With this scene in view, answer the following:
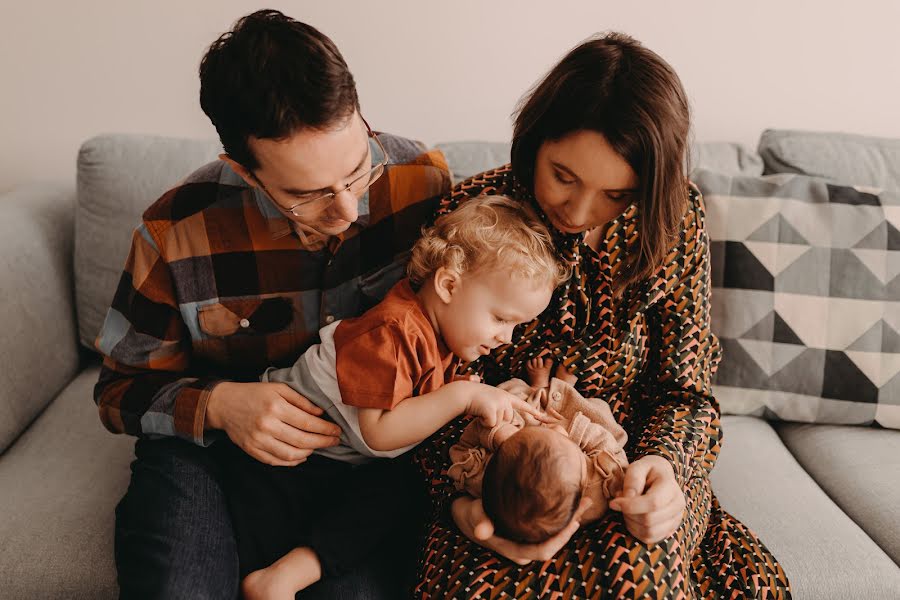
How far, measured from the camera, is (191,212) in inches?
47.8

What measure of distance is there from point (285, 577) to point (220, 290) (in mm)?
526

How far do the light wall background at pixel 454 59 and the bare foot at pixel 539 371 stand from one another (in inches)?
37.9

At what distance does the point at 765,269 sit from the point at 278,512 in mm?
1243

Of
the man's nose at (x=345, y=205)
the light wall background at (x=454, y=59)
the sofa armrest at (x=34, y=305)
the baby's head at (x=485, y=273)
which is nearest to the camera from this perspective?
the man's nose at (x=345, y=205)

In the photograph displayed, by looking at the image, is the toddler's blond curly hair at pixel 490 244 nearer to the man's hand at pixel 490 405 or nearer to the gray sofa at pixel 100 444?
the man's hand at pixel 490 405

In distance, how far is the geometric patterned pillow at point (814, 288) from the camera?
161cm

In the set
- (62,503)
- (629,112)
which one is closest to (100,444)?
(62,503)

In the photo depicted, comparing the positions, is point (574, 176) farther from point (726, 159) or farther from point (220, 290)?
point (726, 159)

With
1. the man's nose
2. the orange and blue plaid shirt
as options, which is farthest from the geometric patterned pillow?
the man's nose

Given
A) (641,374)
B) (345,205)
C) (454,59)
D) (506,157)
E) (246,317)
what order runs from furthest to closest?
1. (454,59)
2. (506,157)
3. (641,374)
4. (246,317)
5. (345,205)

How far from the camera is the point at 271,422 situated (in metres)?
1.14

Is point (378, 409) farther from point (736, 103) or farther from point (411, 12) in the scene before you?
point (736, 103)

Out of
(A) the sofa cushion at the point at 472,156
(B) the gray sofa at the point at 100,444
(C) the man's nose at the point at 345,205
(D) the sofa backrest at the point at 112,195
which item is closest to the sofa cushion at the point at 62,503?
(B) the gray sofa at the point at 100,444

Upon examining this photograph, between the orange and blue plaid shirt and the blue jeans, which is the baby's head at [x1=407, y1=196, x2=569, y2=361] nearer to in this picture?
the orange and blue plaid shirt
